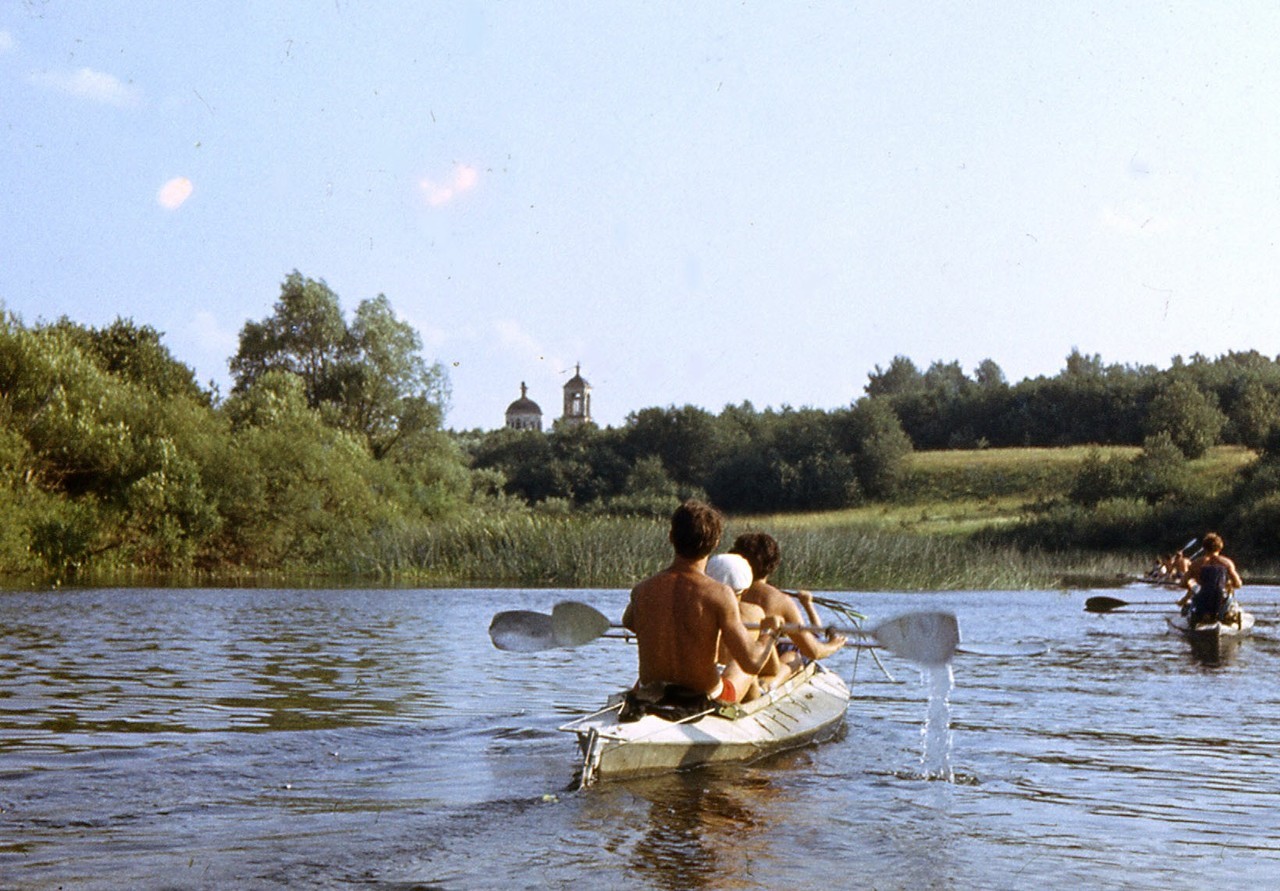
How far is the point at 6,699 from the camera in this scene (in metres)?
12.3

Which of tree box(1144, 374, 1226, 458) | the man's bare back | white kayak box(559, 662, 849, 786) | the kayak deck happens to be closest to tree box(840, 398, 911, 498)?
tree box(1144, 374, 1226, 458)

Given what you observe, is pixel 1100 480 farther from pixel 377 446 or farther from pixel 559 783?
pixel 559 783

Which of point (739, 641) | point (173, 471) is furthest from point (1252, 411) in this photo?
point (739, 641)

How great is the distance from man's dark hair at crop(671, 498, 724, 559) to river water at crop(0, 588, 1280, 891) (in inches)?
57.4

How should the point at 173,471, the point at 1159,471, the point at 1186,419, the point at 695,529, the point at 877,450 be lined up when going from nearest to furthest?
the point at 695,529, the point at 173,471, the point at 1159,471, the point at 1186,419, the point at 877,450

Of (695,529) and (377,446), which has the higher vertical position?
(377,446)

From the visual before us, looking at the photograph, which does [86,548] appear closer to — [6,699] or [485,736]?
[6,699]

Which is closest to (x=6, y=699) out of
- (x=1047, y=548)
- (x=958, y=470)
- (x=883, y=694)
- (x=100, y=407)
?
(x=883, y=694)

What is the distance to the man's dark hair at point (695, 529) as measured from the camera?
8422mm

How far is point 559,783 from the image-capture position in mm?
9008

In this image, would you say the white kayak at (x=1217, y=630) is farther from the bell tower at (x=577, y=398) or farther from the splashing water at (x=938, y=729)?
the bell tower at (x=577, y=398)

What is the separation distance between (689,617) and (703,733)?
0.81 metres

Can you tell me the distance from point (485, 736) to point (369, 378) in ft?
139

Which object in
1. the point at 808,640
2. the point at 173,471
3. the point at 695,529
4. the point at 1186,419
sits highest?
the point at 1186,419
